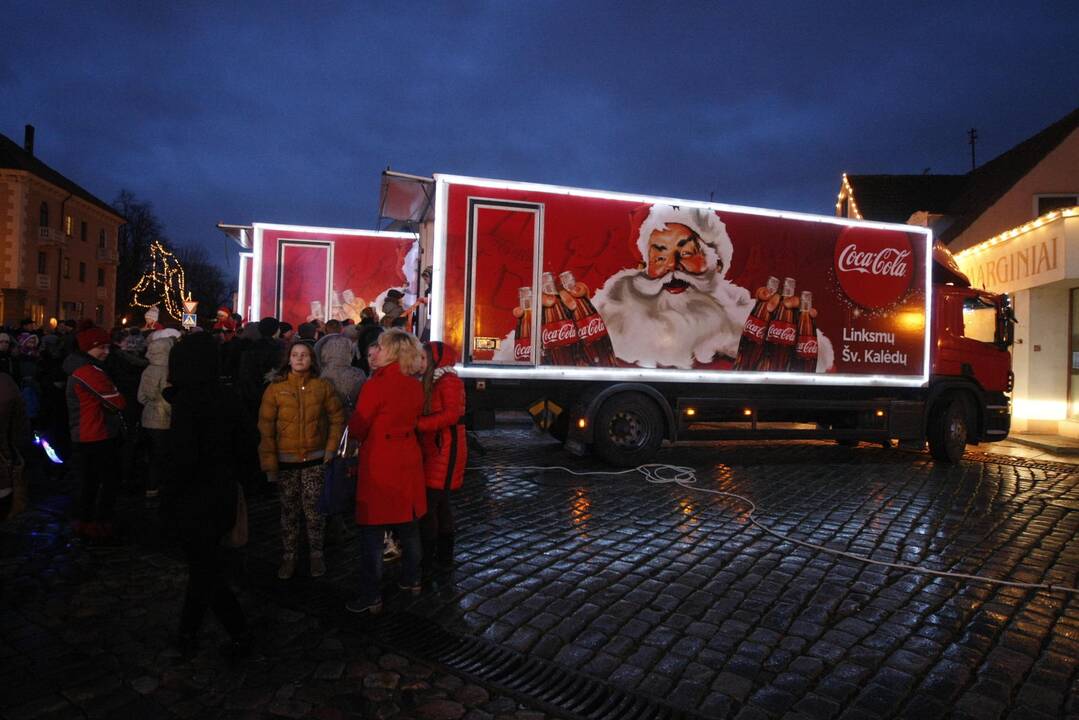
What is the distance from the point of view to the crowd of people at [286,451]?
3.45 meters

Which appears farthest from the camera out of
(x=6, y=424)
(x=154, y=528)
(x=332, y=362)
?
(x=154, y=528)

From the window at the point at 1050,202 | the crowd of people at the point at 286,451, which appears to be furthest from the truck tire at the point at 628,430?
the window at the point at 1050,202

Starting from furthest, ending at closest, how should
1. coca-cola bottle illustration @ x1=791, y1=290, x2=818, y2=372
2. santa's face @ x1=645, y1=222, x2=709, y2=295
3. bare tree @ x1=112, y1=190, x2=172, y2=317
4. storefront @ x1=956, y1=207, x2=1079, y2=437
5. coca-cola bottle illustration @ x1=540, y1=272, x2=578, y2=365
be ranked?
bare tree @ x1=112, y1=190, x2=172, y2=317 < storefront @ x1=956, y1=207, x2=1079, y2=437 < coca-cola bottle illustration @ x1=791, y1=290, x2=818, y2=372 < santa's face @ x1=645, y1=222, x2=709, y2=295 < coca-cola bottle illustration @ x1=540, y1=272, x2=578, y2=365

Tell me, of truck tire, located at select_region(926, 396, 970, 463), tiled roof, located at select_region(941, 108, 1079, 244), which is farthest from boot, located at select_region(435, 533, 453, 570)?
tiled roof, located at select_region(941, 108, 1079, 244)

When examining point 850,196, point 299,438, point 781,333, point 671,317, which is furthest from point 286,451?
point 850,196

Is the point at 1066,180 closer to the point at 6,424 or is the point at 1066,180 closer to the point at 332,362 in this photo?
the point at 332,362

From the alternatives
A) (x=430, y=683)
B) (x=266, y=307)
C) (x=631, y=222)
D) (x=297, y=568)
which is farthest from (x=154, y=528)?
(x=266, y=307)

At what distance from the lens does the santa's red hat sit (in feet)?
28.3

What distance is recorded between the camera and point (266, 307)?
39.8ft

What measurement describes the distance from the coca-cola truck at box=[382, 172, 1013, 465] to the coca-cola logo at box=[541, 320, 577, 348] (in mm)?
19

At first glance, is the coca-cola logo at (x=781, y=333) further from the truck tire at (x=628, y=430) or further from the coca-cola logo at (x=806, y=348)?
the truck tire at (x=628, y=430)

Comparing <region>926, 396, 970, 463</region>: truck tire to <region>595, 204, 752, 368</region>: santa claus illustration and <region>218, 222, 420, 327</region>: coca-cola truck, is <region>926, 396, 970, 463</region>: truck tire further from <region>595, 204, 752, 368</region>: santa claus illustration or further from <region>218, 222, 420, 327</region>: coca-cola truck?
<region>218, 222, 420, 327</region>: coca-cola truck

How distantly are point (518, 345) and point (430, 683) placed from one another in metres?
5.10

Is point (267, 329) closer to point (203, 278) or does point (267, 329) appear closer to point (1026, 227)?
point (1026, 227)
